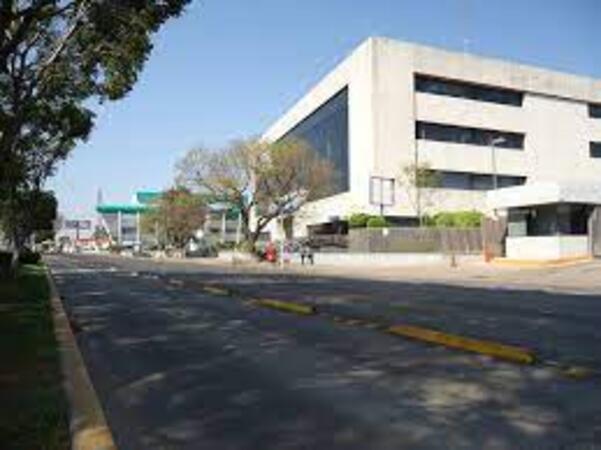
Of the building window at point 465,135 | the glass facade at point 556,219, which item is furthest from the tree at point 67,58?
the building window at point 465,135

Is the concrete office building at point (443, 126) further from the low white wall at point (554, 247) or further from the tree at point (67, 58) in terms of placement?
the tree at point (67, 58)

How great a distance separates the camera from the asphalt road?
8359 mm

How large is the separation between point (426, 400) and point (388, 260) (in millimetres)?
56068

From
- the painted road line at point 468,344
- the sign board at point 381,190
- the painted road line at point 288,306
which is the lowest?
the painted road line at point 468,344

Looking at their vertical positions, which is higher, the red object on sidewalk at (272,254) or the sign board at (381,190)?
the sign board at (381,190)

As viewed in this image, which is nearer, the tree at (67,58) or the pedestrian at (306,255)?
the tree at (67,58)

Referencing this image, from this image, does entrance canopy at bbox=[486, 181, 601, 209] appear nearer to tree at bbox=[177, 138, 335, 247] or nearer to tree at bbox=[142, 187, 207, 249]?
tree at bbox=[177, 138, 335, 247]

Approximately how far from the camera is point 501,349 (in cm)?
1352

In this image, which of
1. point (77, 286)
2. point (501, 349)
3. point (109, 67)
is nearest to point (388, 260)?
point (77, 286)

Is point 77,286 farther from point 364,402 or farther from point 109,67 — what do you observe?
point 364,402

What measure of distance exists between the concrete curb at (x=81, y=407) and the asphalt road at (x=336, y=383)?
0.18m

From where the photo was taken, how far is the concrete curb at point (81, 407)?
8.24m

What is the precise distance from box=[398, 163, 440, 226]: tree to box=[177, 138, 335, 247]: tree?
7.60m

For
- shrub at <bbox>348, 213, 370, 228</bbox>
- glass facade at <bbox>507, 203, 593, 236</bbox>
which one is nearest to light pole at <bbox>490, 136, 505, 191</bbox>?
shrub at <bbox>348, 213, 370, 228</bbox>
